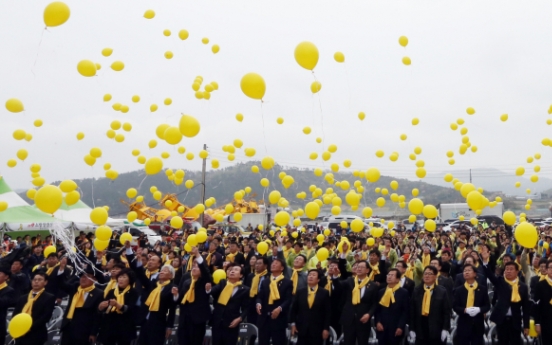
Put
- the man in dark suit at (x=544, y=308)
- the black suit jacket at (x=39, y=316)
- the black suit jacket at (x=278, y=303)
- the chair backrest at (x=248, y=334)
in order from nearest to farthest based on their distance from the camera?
the black suit jacket at (x=39, y=316), the man in dark suit at (x=544, y=308), the black suit jacket at (x=278, y=303), the chair backrest at (x=248, y=334)

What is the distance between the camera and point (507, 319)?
17.8 feet

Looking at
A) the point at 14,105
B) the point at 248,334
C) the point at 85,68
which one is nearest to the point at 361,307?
the point at 248,334

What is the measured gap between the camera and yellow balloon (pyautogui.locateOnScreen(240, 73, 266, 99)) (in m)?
5.44

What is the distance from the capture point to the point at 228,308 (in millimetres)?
5570

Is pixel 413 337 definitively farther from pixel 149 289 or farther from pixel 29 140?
pixel 29 140

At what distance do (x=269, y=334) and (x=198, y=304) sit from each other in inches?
35.4

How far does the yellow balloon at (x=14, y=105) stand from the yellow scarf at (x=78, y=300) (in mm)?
2541

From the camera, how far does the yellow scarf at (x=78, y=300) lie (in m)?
5.47

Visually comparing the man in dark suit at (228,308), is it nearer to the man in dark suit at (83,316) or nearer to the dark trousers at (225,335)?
the dark trousers at (225,335)

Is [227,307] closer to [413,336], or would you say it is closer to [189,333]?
[189,333]

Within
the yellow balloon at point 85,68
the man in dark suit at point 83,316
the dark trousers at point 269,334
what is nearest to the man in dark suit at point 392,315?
the dark trousers at point 269,334

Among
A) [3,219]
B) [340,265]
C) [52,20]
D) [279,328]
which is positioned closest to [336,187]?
[340,265]

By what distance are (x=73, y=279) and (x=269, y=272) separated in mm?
2491

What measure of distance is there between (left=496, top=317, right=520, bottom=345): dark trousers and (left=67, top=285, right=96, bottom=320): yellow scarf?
4.69 metres
